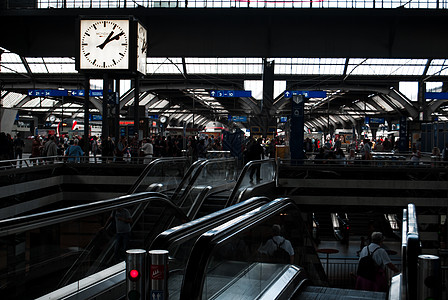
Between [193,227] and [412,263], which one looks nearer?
[412,263]

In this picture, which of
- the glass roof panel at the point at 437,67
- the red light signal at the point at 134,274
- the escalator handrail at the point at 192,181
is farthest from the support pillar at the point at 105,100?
the glass roof panel at the point at 437,67

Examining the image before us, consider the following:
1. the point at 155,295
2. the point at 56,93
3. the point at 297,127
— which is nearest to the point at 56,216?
the point at 155,295

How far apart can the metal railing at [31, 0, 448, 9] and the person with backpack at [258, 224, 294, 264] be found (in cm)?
2061

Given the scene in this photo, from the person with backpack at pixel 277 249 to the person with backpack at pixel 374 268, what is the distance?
112 cm

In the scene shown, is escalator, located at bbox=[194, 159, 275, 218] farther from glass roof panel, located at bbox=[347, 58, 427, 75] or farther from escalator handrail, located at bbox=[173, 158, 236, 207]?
glass roof panel, located at bbox=[347, 58, 427, 75]

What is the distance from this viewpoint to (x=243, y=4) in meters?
26.7

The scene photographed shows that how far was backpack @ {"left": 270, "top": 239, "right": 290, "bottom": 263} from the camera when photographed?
20.2 feet

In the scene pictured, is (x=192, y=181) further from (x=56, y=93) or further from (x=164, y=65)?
(x=164, y=65)

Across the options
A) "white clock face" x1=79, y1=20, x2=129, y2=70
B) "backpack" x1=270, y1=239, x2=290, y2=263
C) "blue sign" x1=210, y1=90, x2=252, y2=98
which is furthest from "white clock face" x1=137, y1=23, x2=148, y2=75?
"backpack" x1=270, y1=239, x2=290, y2=263

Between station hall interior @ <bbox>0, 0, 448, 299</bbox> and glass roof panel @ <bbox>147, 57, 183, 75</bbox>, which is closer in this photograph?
station hall interior @ <bbox>0, 0, 448, 299</bbox>

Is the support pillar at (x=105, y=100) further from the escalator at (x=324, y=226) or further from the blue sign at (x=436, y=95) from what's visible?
the blue sign at (x=436, y=95)

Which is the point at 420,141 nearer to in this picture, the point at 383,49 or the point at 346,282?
the point at 383,49

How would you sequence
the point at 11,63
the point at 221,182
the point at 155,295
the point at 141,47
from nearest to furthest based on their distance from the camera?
1. the point at 155,295
2. the point at 221,182
3. the point at 141,47
4. the point at 11,63

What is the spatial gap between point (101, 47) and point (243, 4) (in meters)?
9.34
